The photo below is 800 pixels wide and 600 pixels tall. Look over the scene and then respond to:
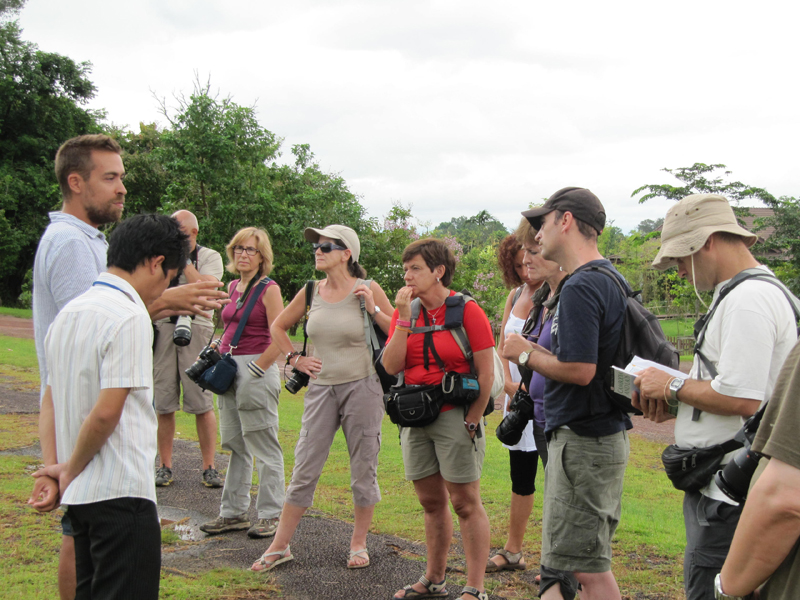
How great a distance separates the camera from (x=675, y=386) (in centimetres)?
255

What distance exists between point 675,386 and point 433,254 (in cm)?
207

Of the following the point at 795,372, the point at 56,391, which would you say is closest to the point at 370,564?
the point at 56,391

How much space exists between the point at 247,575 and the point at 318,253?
227 centimetres

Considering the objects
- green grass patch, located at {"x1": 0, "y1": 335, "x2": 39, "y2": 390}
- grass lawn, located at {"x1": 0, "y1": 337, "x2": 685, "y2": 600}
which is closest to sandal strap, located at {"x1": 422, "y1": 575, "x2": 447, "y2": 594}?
grass lawn, located at {"x1": 0, "y1": 337, "x2": 685, "y2": 600}

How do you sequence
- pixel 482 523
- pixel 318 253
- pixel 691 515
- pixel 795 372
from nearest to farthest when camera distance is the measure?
pixel 795 372 < pixel 691 515 < pixel 482 523 < pixel 318 253

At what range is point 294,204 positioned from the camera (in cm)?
2320

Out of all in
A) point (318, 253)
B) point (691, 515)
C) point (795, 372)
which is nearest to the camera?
point (795, 372)

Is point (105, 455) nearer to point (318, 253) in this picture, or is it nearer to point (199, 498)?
point (318, 253)

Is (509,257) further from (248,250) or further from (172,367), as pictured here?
(172,367)

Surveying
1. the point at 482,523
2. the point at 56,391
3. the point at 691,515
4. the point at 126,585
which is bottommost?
the point at 482,523

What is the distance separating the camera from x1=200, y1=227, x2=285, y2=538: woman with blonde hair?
5.23 metres

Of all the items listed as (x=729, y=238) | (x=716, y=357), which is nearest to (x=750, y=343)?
(x=716, y=357)

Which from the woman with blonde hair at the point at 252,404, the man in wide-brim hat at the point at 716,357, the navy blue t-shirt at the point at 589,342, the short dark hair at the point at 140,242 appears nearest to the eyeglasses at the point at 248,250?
the woman with blonde hair at the point at 252,404

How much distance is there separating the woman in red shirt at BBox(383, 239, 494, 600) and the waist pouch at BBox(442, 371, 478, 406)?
6 cm
